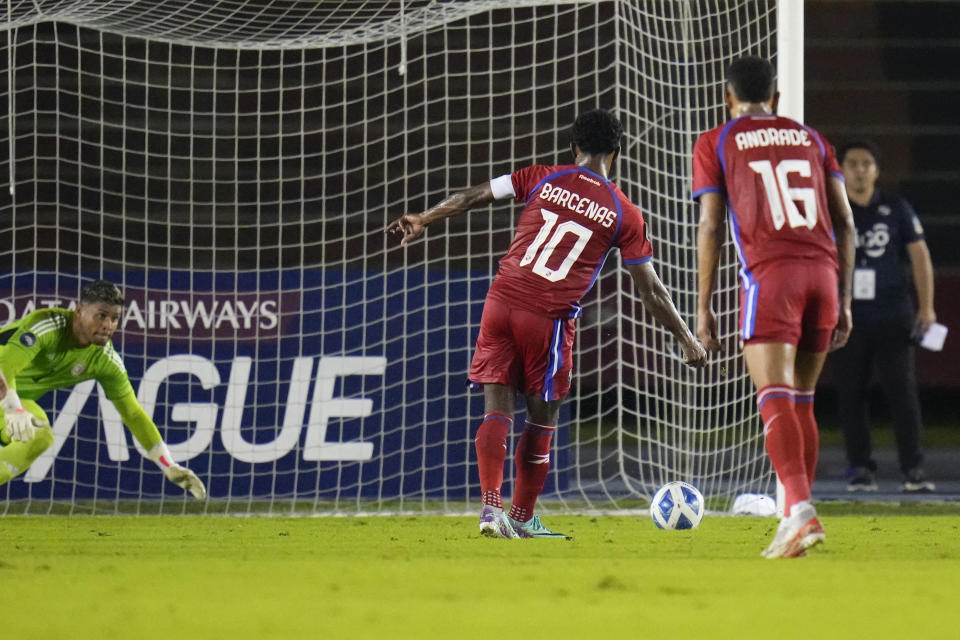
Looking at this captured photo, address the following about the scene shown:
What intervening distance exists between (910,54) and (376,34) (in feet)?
24.9

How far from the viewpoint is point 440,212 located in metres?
5.64

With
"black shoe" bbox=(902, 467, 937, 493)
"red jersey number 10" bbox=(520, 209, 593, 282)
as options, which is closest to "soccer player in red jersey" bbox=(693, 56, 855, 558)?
"red jersey number 10" bbox=(520, 209, 593, 282)

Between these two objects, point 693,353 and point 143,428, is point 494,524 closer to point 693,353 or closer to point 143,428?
point 693,353

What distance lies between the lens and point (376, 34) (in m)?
8.16

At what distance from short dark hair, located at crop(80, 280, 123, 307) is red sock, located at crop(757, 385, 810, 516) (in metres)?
3.34

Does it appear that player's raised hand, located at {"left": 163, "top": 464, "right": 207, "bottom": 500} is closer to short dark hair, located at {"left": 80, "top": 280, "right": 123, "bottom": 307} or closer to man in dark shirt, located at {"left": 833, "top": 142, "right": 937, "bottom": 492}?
short dark hair, located at {"left": 80, "top": 280, "right": 123, "bottom": 307}

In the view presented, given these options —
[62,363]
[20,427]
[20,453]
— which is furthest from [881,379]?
[20,427]

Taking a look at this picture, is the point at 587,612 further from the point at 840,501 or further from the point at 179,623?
the point at 840,501

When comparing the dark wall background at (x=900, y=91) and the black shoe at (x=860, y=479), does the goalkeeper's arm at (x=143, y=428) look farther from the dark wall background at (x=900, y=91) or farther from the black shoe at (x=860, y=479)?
the dark wall background at (x=900, y=91)

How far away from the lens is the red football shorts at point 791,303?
4598 millimetres

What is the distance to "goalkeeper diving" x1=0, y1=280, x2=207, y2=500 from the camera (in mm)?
6590

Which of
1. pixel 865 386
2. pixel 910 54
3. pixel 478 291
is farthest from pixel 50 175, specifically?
pixel 910 54

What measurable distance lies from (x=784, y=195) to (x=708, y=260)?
32cm

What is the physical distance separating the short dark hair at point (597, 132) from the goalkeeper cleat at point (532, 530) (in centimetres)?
150
